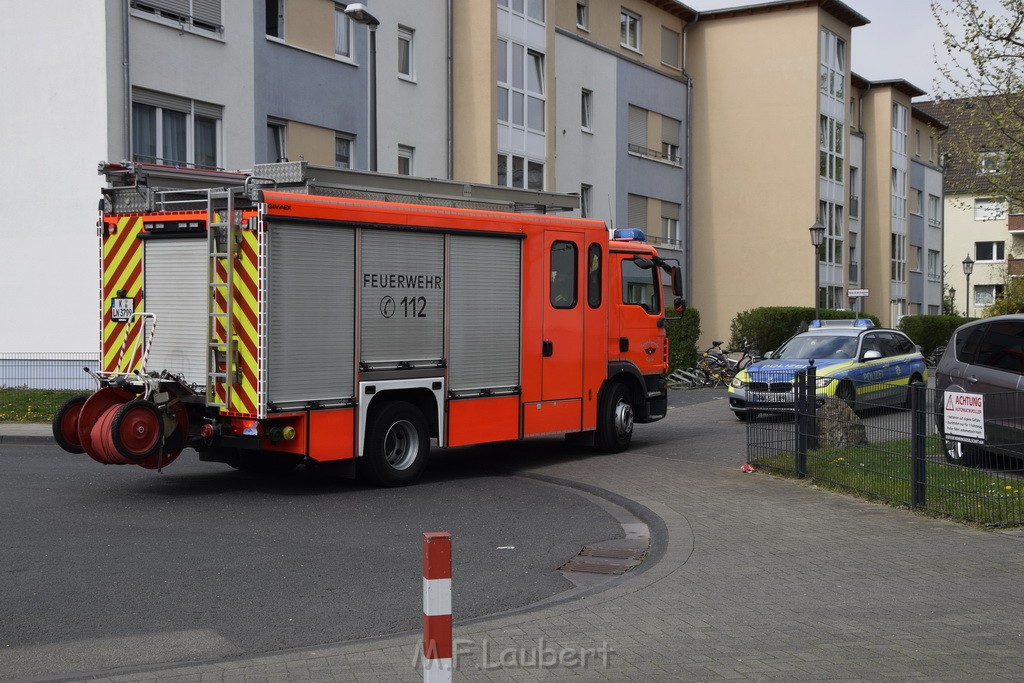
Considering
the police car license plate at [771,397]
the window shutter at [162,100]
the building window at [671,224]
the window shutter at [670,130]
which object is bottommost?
the police car license plate at [771,397]

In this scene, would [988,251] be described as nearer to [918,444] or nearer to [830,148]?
[830,148]

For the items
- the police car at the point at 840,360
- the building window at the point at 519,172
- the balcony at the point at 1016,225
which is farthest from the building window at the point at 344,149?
the balcony at the point at 1016,225

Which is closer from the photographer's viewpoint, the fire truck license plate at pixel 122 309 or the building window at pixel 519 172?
the fire truck license plate at pixel 122 309

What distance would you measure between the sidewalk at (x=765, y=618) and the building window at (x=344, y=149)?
15925 mm

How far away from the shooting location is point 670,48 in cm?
3897

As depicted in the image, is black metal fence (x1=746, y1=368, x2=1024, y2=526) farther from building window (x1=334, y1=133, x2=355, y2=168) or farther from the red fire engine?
building window (x1=334, y1=133, x2=355, y2=168)

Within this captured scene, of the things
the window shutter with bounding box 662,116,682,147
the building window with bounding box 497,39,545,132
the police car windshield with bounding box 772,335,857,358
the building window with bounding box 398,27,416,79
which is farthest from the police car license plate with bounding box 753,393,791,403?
the window shutter with bounding box 662,116,682,147

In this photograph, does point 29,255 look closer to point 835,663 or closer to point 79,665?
point 79,665

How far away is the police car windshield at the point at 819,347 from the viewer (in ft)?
68.4

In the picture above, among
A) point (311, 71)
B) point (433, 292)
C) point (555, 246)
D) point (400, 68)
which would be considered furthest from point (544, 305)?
point (400, 68)

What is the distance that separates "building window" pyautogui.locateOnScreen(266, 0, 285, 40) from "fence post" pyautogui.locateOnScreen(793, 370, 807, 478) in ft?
46.2

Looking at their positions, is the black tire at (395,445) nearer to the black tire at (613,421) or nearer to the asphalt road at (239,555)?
the asphalt road at (239,555)

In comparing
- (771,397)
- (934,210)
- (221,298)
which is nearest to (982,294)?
(934,210)

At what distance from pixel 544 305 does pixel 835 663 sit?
8.07 metres
